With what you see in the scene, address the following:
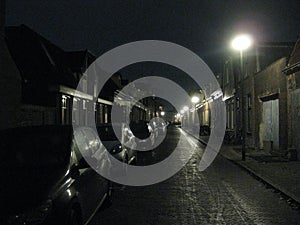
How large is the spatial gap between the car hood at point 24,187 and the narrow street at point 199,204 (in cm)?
202

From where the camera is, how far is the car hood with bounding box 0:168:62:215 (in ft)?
13.2

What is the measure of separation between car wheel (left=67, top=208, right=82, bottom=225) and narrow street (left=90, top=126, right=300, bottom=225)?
1483 millimetres

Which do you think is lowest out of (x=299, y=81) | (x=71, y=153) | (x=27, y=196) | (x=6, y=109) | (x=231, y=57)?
(x=27, y=196)

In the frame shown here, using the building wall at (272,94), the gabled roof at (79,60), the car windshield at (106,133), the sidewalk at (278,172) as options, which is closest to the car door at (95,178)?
the car windshield at (106,133)

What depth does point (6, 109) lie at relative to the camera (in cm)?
1515

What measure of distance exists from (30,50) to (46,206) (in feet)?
63.9

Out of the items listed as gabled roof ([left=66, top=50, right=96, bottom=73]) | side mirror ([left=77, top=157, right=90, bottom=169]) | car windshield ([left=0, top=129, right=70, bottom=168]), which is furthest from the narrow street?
gabled roof ([left=66, top=50, right=96, bottom=73])

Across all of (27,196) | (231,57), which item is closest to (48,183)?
(27,196)

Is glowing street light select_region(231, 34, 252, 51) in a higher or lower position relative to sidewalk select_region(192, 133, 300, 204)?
higher

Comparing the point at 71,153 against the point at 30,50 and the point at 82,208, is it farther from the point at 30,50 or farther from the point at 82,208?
the point at 30,50

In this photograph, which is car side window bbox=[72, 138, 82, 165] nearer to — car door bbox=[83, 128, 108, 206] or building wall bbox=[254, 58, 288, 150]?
car door bbox=[83, 128, 108, 206]

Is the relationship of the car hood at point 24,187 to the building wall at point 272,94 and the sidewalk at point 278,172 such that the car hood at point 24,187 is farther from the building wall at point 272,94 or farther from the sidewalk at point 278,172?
the building wall at point 272,94

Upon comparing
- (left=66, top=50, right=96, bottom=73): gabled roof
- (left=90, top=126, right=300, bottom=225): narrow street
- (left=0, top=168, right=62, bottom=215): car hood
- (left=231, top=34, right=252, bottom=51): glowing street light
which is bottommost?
(left=90, top=126, right=300, bottom=225): narrow street

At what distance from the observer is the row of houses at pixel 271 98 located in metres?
15.4
